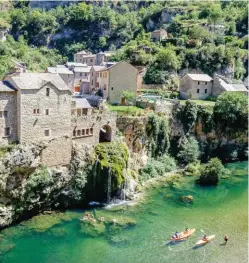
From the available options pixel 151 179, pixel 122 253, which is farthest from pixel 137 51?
pixel 122 253

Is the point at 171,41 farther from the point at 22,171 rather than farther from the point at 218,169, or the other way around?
the point at 22,171

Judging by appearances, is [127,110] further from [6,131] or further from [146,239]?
[146,239]

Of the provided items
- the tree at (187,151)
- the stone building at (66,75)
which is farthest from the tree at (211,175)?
the stone building at (66,75)

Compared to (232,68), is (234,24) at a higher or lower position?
Answer: higher

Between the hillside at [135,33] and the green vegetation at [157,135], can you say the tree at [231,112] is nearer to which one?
the green vegetation at [157,135]

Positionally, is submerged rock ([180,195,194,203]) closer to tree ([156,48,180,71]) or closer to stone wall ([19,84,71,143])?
stone wall ([19,84,71,143])

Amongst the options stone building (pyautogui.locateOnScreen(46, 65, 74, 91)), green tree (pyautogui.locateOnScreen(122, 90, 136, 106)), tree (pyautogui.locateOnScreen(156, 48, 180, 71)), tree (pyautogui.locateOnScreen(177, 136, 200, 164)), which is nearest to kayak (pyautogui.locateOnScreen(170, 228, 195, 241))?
tree (pyautogui.locateOnScreen(177, 136, 200, 164))
